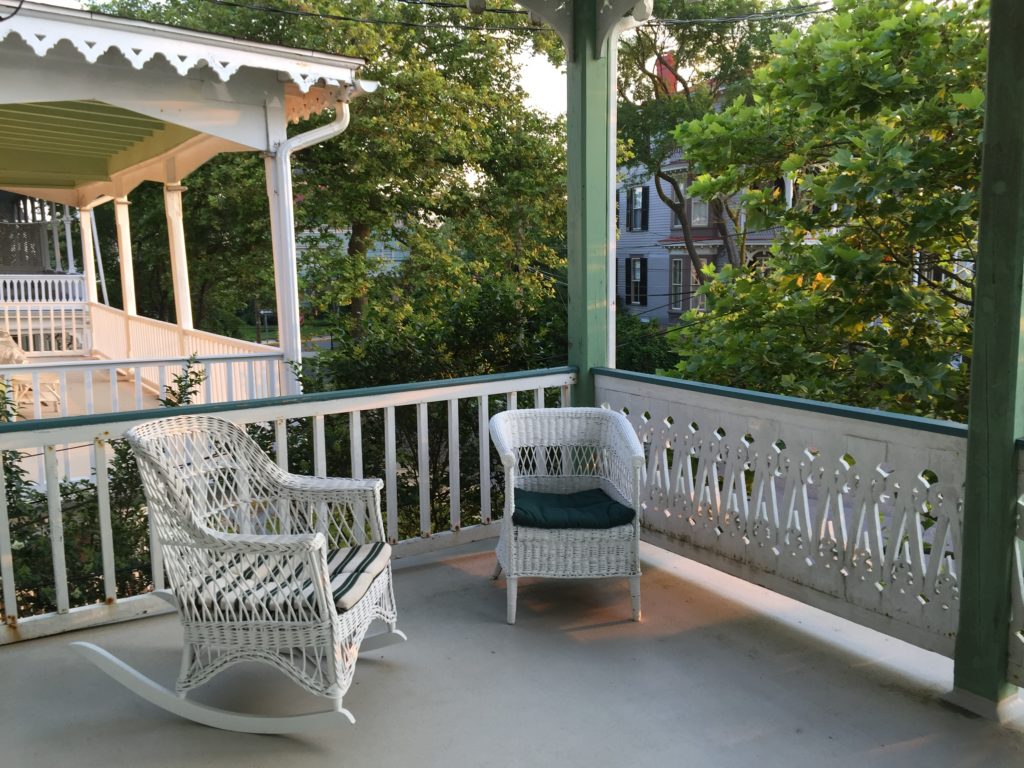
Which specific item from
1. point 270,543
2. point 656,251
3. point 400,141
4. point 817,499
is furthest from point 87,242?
point 656,251

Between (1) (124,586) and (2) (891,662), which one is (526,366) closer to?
(1) (124,586)

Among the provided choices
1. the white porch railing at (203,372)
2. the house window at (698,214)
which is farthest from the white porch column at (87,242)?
the house window at (698,214)

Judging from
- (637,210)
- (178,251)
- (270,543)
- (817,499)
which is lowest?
(817,499)

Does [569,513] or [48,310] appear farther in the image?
[48,310]

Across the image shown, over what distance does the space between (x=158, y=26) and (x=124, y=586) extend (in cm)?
349

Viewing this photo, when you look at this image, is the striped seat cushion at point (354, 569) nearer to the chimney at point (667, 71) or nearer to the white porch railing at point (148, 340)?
the white porch railing at point (148, 340)

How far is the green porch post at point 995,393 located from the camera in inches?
97.6

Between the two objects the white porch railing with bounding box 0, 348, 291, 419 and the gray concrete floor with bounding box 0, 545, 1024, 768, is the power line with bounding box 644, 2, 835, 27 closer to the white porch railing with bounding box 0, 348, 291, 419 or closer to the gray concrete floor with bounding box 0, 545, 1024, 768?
the white porch railing with bounding box 0, 348, 291, 419

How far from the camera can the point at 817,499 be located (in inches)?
128

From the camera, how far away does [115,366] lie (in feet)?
19.7

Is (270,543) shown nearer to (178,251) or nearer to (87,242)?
(178,251)

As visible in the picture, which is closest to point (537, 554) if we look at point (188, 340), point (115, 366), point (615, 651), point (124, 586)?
point (615, 651)

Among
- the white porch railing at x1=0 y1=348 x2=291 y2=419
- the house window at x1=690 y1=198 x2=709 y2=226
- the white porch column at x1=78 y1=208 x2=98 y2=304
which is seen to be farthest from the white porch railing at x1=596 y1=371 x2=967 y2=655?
the house window at x1=690 y1=198 x2=709 y2=226

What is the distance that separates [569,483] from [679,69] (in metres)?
16.2
